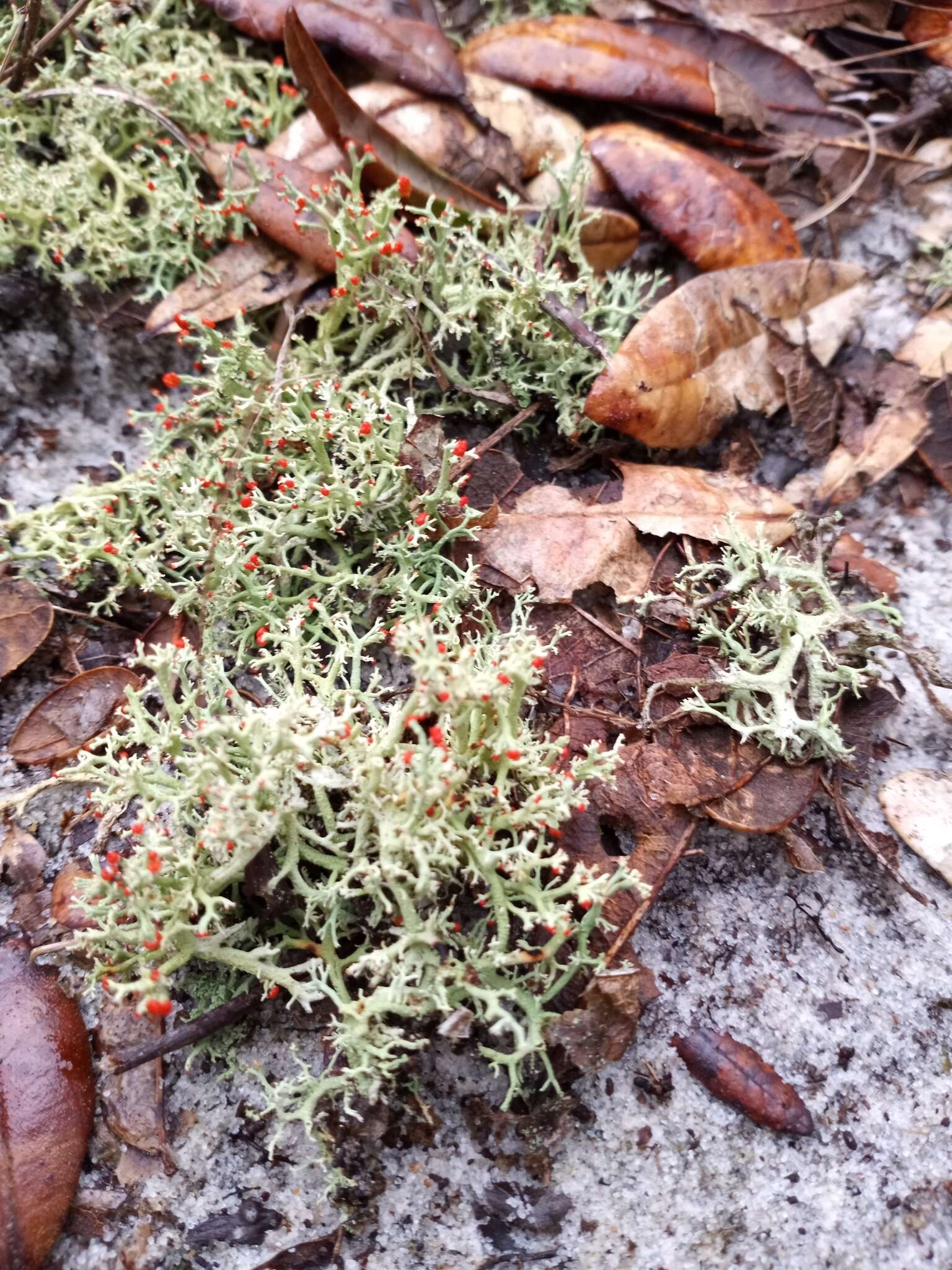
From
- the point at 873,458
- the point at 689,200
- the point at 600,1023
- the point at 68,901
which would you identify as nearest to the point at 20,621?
the point at 68,901

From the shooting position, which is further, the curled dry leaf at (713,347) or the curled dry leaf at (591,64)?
the curled dry leaf at (591,64)

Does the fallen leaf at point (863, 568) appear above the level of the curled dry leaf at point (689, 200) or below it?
below

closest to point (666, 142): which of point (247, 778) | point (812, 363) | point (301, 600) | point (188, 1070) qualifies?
point (812, 363)

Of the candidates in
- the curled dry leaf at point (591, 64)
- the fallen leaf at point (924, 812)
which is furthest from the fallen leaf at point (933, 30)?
the fallen leaf at point (924, 812)

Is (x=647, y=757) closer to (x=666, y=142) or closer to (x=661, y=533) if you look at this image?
(x=661, y=533)

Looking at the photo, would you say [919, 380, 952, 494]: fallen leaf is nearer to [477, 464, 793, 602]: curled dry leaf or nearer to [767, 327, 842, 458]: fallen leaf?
[767, 327, 842, 458]: fallen leaf

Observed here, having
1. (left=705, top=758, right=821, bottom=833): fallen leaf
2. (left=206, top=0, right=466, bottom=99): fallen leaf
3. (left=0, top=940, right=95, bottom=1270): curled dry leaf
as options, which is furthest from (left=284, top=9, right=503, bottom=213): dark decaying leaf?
(left=0, top=940, right=95, bottom=1270): curled dry leaf

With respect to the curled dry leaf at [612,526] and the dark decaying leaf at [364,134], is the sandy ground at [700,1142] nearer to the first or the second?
the curled dry leaf at [612,526]
